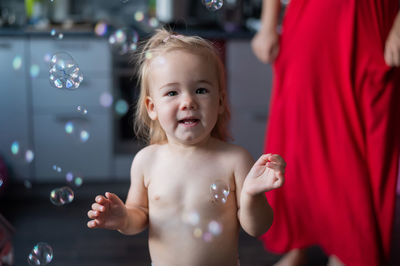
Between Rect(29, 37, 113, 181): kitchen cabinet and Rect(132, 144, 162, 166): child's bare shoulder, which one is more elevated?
Rect(132, 144, 162, 166): child's bare shoulder

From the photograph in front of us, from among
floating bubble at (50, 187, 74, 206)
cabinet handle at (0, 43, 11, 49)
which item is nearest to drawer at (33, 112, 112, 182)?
cabinet handle at (0, 43, 11, 49)

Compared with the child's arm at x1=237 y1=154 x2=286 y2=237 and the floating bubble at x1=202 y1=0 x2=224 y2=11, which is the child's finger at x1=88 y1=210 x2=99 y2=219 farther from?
the floating bubble at x1=202 y1=0 x2=224 y2=11

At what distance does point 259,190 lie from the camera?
82 centimetres

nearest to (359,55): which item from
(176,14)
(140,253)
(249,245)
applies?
(249,245)

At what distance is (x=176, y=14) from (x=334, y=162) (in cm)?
212

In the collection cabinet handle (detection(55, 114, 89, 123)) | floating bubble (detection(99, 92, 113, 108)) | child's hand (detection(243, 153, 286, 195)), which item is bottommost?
cabinet handle (detection(55, 114, 89, 123))

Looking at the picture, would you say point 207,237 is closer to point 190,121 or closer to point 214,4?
point 190,121

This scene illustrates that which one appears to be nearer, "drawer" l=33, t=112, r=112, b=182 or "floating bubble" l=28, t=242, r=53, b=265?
"floating bubble" l=28, t=242, r=53, b=265

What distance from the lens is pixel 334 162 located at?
144 cm

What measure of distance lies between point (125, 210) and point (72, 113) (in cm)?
Answer: 194

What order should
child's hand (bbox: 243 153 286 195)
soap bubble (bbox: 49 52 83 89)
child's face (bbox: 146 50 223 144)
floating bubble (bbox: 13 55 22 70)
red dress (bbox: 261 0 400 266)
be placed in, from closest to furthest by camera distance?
1. child's hand (bbox: 243 153 286 195)
2. child's face (bbox: 146 50 223 144)
3. soap bubble (bbox: 49 52 83 89)
4. red dress (bbox: 261 0 400 266)
5. floating bubble (bbox: 13 55 22 70)

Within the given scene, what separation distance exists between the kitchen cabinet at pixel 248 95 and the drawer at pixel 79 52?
2.38 feet

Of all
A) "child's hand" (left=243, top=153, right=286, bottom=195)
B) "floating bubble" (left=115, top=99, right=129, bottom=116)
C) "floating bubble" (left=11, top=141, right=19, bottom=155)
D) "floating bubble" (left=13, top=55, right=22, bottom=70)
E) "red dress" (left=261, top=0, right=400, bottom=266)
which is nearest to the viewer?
"child's hand" (left=243, top=153, right=286, bottom=195)

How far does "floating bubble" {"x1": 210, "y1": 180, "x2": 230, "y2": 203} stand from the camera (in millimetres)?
913
